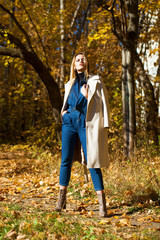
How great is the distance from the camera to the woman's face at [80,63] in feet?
13.3

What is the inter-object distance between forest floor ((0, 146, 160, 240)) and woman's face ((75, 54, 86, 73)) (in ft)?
6.43

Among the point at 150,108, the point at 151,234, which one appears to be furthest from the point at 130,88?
the point at 151,234

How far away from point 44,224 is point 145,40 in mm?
8061

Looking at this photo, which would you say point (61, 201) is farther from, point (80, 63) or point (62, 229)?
point (80, 63)

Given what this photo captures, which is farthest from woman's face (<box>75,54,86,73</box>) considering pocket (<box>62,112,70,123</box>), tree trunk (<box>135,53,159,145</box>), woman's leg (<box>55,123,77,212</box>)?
tree trunk (<box>135,53,159,145</box>)

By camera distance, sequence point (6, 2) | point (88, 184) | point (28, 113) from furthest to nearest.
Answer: point (28, 113), point (6, 2), point (88, 184)

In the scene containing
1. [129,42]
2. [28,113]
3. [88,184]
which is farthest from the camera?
[28,113]

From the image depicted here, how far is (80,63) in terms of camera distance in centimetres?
404

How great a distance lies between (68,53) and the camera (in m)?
13.6

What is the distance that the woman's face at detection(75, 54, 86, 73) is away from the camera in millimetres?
4047

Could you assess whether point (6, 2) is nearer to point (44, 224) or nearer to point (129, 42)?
point (129, 42)

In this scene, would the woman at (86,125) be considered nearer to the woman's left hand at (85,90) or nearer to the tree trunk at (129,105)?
the woman's left hand at (85,90)

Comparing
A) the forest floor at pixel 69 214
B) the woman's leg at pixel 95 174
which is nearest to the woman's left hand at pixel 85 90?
the woman's leg at pixel 95 174

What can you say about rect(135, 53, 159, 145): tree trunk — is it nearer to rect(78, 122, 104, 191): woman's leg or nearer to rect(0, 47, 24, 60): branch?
rect(0, 47, 24, 60): branch
